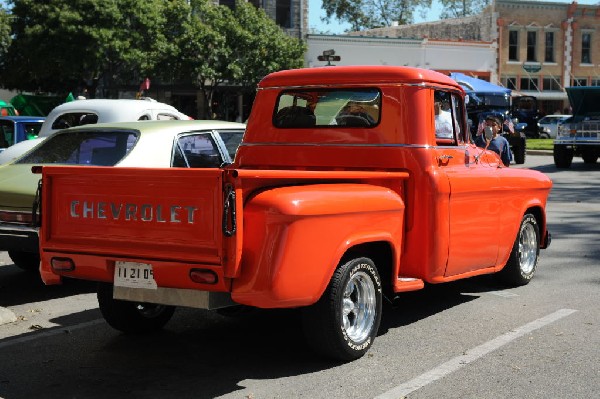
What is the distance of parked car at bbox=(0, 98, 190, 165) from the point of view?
481 inches

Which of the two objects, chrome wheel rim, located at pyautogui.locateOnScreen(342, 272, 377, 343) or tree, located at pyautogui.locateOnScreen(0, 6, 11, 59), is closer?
chrome wheel rim, located at pyautogui.locateOnScreen(342, 272, 377, 343)

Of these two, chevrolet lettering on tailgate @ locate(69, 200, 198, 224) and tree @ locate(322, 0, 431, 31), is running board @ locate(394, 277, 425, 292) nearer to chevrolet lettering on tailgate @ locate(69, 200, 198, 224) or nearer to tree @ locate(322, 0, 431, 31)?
chevrolet lettering on tailgate @ locate(69, 200, 198, 224)

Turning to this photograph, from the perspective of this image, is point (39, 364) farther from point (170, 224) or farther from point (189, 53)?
point (189, 53)

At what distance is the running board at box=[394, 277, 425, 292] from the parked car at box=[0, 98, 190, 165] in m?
6.55

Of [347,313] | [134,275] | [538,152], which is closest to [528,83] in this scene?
[538,152]

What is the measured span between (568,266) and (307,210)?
5.26 metres

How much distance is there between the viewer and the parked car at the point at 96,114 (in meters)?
12.2

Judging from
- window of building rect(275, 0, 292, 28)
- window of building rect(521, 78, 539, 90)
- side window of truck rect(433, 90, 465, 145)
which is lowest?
side window of truck rect(433, 90, 465, 145)

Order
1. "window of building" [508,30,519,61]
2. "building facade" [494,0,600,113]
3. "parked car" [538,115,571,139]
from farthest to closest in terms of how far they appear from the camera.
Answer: "window of building" [508,30,519,61] → "building facade" [494,0,600,113] → "parked car" [538,115,571,139]

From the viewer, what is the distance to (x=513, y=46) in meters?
52.7

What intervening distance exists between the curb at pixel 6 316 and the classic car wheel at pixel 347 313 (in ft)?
9.38

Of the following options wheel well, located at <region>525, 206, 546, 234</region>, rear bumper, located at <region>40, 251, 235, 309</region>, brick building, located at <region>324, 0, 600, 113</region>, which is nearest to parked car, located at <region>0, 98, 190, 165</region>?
wheel well, located at <region>525, 206, 546, 234</region>

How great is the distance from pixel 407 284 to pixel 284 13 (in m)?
43.8

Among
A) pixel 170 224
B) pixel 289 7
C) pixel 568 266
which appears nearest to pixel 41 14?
pixel 289 7
